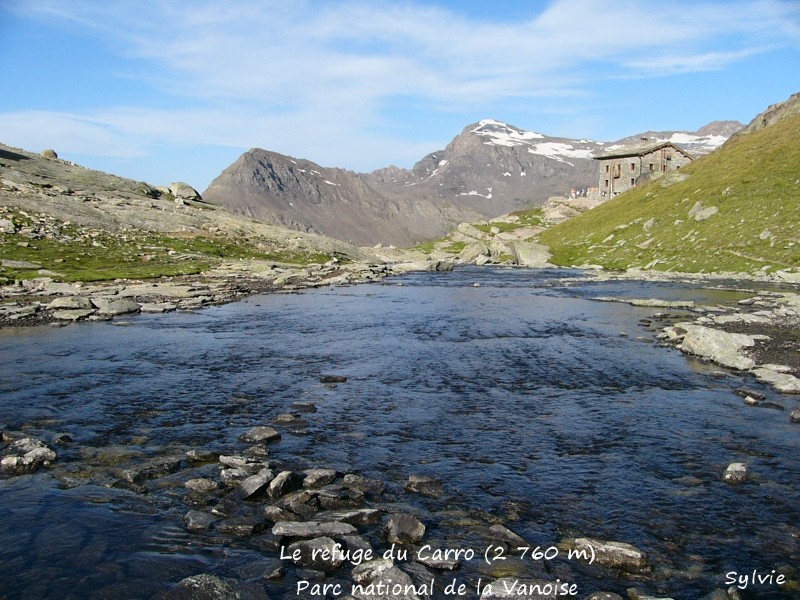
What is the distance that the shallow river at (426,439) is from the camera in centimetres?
1262

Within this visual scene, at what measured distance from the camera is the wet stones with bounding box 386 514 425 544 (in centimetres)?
Result: 1322

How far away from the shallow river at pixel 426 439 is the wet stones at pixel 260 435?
0.47 metres

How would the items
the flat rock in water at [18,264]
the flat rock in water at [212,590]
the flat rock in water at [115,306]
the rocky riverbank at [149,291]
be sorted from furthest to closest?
1. the flat rock in water at [18,264]
2. the flat rock in water at [115,306]
3. the rocky riverbank at [149,291]
4. the flat rock in water at [212,590]

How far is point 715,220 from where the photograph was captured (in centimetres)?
8200

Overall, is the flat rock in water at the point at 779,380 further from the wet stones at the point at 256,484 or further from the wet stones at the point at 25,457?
the wet stones at the point at 25,457

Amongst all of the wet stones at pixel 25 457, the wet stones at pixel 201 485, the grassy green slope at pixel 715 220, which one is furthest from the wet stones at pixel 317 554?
the grassy green slope at pixel 715 220

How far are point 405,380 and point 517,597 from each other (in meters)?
17.3

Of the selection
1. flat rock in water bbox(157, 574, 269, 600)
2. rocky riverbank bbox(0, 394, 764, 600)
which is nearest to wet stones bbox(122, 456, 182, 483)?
rocky riverbank bbox(0, 394, 764, 600)

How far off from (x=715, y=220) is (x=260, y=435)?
81369mm

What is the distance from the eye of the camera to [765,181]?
83.6 m

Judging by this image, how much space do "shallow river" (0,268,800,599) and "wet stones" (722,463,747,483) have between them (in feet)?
0.88

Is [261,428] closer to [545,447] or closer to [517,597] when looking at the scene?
[545,447]

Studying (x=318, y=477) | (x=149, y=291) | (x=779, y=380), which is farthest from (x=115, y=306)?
(x=779, y=380)

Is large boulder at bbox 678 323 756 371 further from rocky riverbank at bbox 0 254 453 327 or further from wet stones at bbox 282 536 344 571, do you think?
rocky riverbank at bbox 0 254 453 327
